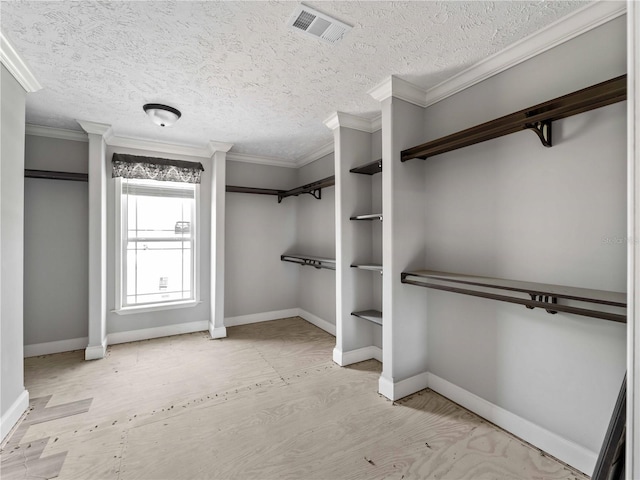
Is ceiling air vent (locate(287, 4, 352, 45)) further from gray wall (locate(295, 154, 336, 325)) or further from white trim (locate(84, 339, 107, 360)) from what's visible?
white trim (locate(84, 339, 107, 360))

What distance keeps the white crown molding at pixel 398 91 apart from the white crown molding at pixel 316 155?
1.48 meters

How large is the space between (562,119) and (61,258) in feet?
15.7

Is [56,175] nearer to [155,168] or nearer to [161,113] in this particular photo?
[155,168]

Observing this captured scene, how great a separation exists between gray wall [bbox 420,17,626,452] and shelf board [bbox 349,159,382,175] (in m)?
0.52

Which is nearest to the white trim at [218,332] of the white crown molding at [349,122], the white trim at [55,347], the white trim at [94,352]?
the white trim at [94,352]

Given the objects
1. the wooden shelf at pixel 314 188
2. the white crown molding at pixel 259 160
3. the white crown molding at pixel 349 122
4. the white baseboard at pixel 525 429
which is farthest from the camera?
the white crown molding at pixel 259 160

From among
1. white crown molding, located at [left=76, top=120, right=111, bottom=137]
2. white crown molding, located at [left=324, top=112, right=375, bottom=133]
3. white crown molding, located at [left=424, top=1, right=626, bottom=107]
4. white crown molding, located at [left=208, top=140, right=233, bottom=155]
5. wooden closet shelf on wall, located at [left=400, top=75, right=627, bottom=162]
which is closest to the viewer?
wooden closet shelf on wall, located at [left=400, top=75, right=627, bottom=162]

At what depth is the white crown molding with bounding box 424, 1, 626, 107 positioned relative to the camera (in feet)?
5.11

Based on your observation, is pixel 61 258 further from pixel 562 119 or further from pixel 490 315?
pixel 562 119

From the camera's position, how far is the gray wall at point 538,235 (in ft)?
5.17

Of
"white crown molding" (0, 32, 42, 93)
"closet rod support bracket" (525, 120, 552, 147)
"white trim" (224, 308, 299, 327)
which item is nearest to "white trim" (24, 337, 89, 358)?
"white trim" (224, 308, 299, 327)

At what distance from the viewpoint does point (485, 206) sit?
215 cm

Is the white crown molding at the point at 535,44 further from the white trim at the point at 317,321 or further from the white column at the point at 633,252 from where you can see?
the white trim at the point at 317,321

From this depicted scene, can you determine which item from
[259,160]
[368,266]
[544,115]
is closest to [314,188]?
[259,160]
